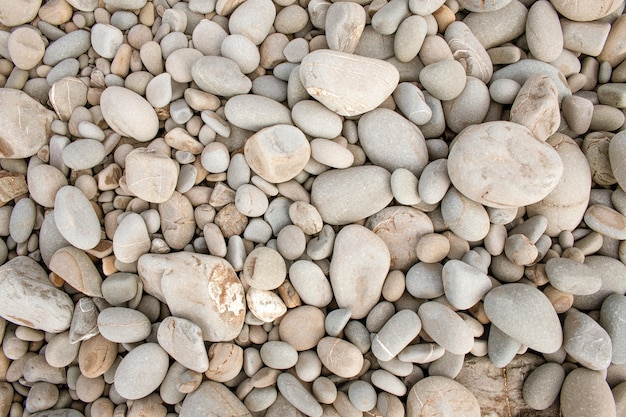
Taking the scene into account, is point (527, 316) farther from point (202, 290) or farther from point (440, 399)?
point (202, 290)

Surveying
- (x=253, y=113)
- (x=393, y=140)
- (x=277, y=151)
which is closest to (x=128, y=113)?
(x=253, y=113)

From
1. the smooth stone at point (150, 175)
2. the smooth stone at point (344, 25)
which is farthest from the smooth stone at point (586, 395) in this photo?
the smooth stone at point (150, 175)

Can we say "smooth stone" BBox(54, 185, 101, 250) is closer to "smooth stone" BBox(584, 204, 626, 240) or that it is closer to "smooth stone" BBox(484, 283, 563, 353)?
"smooth stone" BBox(484, 283, 563, 353)

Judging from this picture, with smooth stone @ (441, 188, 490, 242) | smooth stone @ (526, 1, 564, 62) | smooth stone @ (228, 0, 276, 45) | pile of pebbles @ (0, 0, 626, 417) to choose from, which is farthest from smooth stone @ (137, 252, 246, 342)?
smooth stone @ (526, 1, 564, 62)

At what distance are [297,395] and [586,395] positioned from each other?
1.13 metres

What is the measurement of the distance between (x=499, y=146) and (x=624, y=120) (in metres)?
0.72

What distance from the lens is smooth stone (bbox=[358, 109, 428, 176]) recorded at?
1885 mm

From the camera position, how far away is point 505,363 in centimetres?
172

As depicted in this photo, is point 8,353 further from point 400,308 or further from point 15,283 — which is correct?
point 400,308

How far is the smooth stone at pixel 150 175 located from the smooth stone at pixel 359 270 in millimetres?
774

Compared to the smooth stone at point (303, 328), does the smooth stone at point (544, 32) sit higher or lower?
higher

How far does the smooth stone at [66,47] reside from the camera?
203 centimetres

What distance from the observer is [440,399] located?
67.1 inches

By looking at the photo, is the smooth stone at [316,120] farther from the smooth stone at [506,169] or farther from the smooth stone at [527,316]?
the smooth stone at [527,316]
